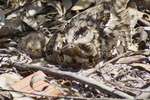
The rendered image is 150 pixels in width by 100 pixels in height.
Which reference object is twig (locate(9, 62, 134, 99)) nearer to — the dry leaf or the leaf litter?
the leaf litter

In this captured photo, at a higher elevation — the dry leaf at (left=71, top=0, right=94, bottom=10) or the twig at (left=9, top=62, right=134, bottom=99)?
the dry leaf at (left=71, top=0, right=94, bottom=10)

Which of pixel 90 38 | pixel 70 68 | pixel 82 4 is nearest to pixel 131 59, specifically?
pixel 90 38

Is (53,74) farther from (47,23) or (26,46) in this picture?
(47,23)

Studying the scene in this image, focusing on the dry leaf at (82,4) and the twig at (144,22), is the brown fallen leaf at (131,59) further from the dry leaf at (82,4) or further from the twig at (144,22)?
the dry leaf at (82,4)

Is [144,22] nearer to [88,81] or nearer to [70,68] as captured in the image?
[70,68]

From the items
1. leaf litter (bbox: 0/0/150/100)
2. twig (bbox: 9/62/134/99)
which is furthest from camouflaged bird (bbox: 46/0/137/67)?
twig (bbox: 9/62/134/99)

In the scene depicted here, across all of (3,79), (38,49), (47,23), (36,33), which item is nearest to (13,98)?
(3,79)

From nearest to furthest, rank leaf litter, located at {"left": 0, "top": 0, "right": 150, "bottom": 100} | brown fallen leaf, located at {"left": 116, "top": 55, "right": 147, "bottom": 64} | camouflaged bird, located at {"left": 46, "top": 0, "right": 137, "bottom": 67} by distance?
leaf litter, located at {"left": 0, "top": 0, "right": 150, "bottom": 100}, camouflaged bird, located at {"left": 46, "top": 0, "right": 137, "bottom": 67}, brown fallen leaf, located at {"left": 116, "top": 55, "right": 147, "bottom": 64}

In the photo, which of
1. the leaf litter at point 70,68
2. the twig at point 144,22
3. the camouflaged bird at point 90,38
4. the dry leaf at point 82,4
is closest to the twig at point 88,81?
the leaf litter at point 70,68

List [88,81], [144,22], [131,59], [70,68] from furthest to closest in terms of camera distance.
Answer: [144,22], [131,59], [70,68], [88,81]
